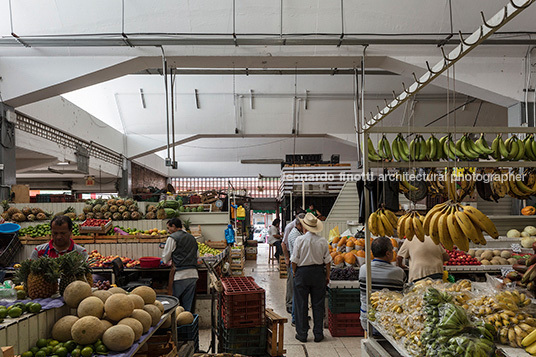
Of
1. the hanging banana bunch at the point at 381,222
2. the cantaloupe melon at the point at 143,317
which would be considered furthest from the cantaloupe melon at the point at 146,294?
the hanging banana bunch at the point at 381,222

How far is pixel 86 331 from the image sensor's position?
2.54 m

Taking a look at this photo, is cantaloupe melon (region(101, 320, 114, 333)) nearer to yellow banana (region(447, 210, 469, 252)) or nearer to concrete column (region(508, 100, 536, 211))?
yellow banana (region(447, 210, 469, 252))

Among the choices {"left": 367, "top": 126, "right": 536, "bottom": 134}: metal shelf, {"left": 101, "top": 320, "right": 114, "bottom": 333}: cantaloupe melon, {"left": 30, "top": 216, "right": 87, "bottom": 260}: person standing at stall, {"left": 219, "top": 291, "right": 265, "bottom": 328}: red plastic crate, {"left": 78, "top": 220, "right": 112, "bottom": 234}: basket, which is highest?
{"left": 367, "top": 126, "right": 536, "bottom": 134}: metal shelf

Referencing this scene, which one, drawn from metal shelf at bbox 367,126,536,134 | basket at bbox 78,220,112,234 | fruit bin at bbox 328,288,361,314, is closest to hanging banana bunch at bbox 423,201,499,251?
metal shelf at bbox 367,126,536,134

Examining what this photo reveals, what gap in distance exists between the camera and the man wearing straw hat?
5.59 meters

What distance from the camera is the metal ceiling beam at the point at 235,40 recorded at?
646cm

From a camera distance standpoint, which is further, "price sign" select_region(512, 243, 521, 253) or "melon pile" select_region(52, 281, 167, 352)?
"price sign" select_region(512, 243, 521, 253)

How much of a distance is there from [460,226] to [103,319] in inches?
101

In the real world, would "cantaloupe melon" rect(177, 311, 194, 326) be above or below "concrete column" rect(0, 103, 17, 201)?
below

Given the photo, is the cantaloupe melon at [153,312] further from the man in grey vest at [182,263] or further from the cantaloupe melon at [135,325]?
the man in grey vest at [182,263]

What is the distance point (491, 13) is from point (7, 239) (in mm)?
8669

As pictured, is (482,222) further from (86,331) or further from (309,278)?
(309,278)

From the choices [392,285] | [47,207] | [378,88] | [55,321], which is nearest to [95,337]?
[55,321]

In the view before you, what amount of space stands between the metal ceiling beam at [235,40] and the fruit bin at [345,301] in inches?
153
